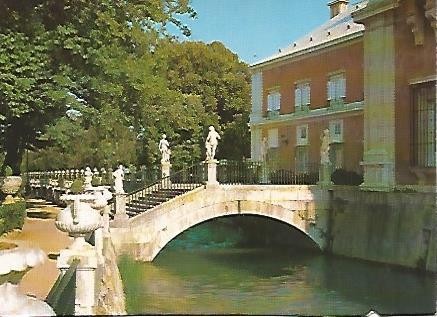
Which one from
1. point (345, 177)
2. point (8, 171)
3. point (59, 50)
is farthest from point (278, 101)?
point (8, 171)

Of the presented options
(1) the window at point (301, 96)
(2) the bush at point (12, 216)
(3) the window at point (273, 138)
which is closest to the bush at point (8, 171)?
(2) the bush at point (12, 216)

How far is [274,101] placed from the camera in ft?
12.6

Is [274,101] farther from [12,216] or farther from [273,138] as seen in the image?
[12,216]

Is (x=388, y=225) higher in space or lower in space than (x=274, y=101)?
lower

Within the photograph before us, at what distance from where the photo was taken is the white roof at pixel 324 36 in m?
3.66

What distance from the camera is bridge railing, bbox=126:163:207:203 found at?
3693mm

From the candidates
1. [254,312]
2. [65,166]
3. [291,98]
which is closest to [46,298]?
[65,166]

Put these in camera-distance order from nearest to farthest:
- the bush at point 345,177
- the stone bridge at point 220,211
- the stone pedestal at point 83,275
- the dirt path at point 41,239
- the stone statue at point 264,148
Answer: the stone pedestal at point 83,275 < the dirt path at point 41,239 < the stone statue at point 264,148 < the bush at point 345,177 < the stone bridge at point 220,211

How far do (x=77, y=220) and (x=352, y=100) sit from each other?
1.87m

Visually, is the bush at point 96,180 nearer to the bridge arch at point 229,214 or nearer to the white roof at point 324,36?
the white roof at point 324,36

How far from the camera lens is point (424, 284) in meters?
3.58

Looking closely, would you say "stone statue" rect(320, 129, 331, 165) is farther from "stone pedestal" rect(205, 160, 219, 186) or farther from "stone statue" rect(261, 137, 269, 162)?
"stone pedestal" rect(205, 160, 219, 186)

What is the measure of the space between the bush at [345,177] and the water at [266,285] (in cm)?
46

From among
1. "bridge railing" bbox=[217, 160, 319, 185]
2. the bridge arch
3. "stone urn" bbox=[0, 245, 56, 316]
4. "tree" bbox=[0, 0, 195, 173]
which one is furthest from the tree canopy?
"stone urn" bbox=[0, 245, 56, 316]
